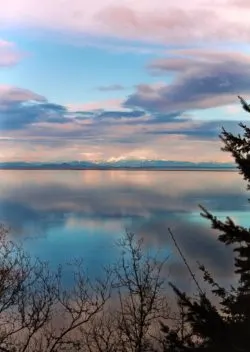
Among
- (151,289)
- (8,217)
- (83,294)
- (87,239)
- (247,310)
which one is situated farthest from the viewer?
(8,217)

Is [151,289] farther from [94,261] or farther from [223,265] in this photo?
[94,261]

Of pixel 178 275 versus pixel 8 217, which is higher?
pixel 8 217

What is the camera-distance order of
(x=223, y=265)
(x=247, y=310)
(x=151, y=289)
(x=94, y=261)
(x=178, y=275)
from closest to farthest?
(x=247, y=310), (x=151, y=289), (x=178, y=275), (x=223, y=265), (x=94, y=261)

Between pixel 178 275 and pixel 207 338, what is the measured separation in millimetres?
31191

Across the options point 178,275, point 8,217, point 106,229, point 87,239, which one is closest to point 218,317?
point 178,275

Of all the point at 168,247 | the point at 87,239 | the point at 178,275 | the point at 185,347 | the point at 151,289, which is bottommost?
the point at 185,347

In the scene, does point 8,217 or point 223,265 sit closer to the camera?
point 223,265

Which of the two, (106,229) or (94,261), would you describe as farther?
(106,229)

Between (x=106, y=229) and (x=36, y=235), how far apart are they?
38.8ft

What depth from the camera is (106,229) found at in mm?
69438

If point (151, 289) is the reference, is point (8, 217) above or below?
above

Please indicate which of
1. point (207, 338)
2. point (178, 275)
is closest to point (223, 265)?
point (178, 275)

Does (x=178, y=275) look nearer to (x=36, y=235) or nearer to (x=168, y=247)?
(x=168, y=247)

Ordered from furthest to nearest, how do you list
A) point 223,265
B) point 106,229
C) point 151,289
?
point 106,229
point 223,265
point 151,289
